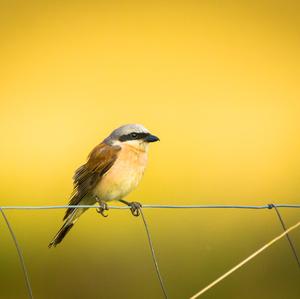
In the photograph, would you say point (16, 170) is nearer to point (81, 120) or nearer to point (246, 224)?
point (81, 120)

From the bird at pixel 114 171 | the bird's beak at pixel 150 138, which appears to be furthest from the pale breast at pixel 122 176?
the bird's beak at pixel 150 138

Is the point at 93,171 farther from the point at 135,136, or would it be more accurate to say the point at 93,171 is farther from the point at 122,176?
the point at 135,136

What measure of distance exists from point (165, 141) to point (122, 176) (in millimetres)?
4385

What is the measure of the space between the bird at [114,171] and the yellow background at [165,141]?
168 cm

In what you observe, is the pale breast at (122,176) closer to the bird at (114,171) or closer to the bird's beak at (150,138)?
the bird at (114,171)

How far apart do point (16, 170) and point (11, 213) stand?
0.85 metres

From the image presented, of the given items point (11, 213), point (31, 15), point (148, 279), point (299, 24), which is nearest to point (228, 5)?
point (299, 24)

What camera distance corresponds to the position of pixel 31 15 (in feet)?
38.3

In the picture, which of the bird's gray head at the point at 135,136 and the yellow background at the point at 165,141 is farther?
the yellow background at the point at 165,141

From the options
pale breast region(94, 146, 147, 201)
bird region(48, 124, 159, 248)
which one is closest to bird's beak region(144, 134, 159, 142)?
bird region(48, 124, 159, 248)

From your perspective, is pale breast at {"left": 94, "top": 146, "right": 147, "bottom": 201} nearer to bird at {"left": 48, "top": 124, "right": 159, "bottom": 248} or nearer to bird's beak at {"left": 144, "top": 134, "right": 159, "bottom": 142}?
bird at {"left": 48, "top": 124, "right": 159, "bottom": 248}

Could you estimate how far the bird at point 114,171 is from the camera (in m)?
5.04

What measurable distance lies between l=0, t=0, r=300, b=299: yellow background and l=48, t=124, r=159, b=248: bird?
5.50 feet

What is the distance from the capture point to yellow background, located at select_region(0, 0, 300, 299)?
7.07m
